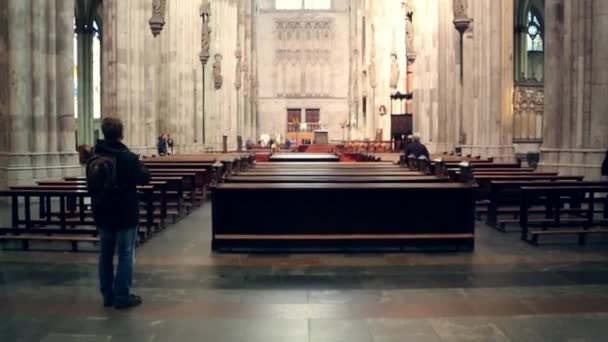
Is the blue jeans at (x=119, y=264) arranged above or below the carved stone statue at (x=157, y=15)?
below

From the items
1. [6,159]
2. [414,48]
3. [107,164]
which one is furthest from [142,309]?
[414,48]

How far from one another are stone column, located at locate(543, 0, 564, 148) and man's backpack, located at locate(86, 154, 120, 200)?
1298 cm

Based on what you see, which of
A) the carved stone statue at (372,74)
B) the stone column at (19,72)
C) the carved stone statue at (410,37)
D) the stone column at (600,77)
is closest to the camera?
the stone column at (19,72)

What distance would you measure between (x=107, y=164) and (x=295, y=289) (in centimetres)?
219

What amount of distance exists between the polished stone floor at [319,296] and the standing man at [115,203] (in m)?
0.23

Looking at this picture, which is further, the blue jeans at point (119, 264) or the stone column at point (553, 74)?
the stone column at point (553, 74)

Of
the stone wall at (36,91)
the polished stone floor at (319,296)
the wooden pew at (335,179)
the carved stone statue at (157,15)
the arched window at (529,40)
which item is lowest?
the polished stone floor at (319,296)

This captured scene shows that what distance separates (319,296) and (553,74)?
12242 mm

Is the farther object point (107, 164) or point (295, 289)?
point (295, 289)

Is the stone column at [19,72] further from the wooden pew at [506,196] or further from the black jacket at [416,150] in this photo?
the wooden pew at [506,196]

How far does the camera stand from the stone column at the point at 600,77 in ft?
49.0

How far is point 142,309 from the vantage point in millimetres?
6090

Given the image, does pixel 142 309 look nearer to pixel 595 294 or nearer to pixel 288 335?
pixel 288 335

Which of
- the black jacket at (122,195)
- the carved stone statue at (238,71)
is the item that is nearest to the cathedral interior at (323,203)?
the black jacket at (122,195)
